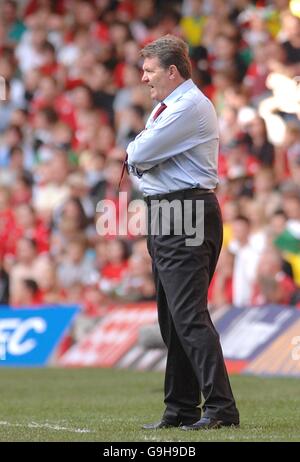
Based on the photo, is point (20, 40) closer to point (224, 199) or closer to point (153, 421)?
point (224, 199)

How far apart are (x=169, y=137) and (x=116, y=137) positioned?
425 inches

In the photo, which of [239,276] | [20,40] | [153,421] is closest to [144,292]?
[239,276]

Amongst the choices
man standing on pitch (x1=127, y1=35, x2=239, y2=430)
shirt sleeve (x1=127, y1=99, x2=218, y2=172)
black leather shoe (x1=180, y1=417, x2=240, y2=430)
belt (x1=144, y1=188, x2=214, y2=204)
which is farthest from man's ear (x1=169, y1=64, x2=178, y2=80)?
black leather shoe (x1=180, y1=417, x2=240, y2=430)

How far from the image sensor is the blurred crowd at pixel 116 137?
45.7 ft

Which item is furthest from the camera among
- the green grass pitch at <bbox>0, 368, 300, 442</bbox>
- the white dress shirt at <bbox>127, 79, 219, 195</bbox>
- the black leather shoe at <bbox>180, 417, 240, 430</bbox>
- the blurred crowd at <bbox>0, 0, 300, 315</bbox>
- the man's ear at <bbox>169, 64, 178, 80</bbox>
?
the blurred crowd at <bbox>0, 0, 300, 315</bbox>

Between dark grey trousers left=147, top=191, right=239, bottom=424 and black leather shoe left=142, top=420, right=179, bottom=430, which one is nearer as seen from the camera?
dark grey trousers left=147, top=191, right=239, bottom=424

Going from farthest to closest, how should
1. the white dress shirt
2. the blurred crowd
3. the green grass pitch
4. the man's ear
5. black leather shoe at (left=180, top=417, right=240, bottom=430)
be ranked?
the blurred crowd < the man's ear < the white dress shirt < black leather shoe at (left=180, top=417, right=240, bottom=430) < the green grass pitch

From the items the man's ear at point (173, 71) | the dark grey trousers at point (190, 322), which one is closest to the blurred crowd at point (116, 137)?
the dark grey trousers at point (190, 322)

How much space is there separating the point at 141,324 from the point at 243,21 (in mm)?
5004

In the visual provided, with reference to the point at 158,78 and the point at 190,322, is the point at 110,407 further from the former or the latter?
the point at 158,78

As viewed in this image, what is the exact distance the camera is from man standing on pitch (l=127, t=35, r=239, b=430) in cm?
693

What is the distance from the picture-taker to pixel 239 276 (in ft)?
44.9

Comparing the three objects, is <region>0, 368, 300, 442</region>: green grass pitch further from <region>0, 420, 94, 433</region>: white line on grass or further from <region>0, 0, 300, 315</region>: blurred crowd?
<region>0, 0, 300, 315</region>: blurred crowd

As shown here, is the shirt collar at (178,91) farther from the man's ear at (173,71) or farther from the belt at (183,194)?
the belt at (183,194)
